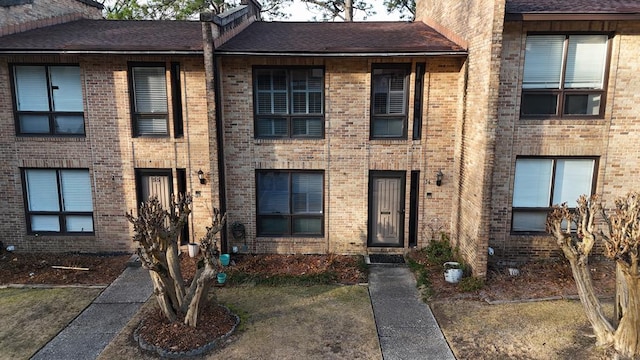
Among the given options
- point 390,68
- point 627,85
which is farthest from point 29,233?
point 627,85

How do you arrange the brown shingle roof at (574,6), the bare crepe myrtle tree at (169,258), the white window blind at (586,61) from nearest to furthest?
1. the bare crepe myrtle tree at (169,258)
2. the brown shingle roof at (574,6)
3. the white window blind at (586,61)

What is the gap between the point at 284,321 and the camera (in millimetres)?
7730

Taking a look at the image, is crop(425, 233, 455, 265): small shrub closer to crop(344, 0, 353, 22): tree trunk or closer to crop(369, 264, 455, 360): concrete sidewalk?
crop(369, 264, 455, 360): concrete sidewalk

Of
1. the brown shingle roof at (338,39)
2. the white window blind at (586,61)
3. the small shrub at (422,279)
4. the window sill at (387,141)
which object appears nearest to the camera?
the small shrub at (422,279)

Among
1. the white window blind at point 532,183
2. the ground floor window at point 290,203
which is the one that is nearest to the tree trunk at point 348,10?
the ground floor window at point 290,203

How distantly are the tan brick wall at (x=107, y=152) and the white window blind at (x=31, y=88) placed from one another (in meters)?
0.22

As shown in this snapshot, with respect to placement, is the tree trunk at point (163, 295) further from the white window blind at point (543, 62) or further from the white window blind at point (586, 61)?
the white window blind at point (586, 61)

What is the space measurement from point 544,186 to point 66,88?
39.0 ft

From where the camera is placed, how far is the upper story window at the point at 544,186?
9562 millimetres

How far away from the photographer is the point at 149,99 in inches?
408

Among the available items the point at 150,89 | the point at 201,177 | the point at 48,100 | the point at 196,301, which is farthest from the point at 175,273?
the point at 48,100

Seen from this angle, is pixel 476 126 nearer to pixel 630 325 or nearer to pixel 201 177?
pixel 630 325

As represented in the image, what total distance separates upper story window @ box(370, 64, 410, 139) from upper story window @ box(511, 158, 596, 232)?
2926mm

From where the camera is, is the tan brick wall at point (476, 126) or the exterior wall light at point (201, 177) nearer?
the tan brick wall at point (476, 126)
